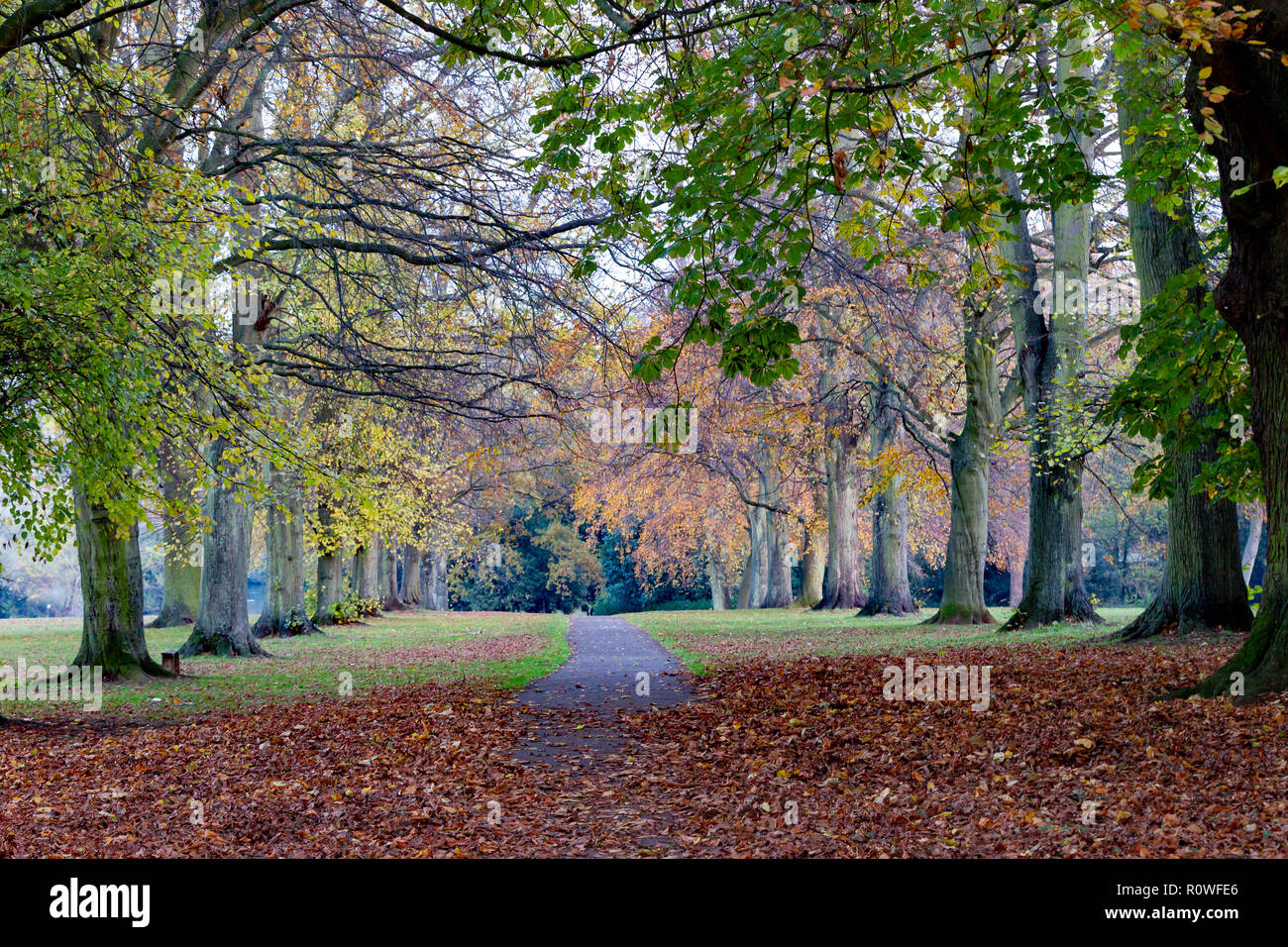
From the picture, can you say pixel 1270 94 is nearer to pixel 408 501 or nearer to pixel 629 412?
pixel 629 412

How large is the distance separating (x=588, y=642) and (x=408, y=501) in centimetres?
732

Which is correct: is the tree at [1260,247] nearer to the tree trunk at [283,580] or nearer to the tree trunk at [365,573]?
the tree trunk at [283,580]

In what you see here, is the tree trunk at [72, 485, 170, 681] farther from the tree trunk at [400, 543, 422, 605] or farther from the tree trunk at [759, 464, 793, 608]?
the tree trunk at [400, 543, 422, 605]

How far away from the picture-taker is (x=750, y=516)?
38.6m

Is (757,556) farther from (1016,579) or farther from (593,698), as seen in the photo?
(593,698)

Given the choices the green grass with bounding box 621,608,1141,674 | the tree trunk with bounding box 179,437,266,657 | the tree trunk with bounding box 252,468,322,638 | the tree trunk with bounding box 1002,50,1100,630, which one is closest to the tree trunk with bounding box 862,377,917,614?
the green grass with bounding box 621,608,1141,674

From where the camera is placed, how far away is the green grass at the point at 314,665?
11492 mm

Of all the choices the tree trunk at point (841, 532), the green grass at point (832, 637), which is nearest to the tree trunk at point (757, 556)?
the tree trunk at point (841, 532)

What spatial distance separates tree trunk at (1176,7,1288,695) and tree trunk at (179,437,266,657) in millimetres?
15311

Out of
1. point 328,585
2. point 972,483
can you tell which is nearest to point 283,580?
point 328,585

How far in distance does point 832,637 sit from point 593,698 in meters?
9.30

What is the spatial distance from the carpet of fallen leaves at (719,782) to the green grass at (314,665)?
6.13 feet

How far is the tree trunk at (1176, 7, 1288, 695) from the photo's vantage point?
675 centimetres

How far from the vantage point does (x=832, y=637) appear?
19.0m
